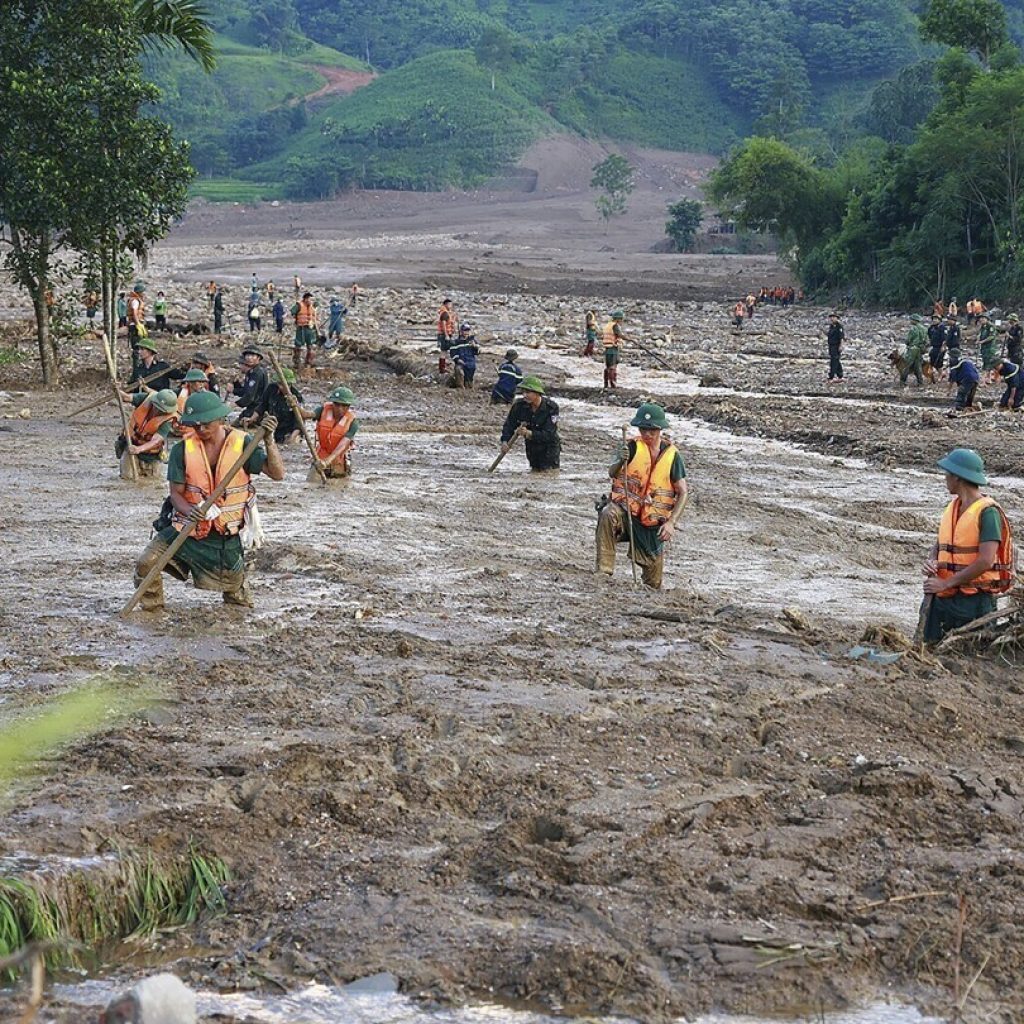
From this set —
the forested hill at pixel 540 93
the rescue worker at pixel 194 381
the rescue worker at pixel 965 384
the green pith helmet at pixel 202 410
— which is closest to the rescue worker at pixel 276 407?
the rescue worker at pixel 194 381

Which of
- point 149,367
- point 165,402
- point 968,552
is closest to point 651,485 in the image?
point 968,552

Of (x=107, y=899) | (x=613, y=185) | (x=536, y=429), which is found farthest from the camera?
(x=613, y=185)

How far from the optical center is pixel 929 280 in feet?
176

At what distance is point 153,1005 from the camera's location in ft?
14.1

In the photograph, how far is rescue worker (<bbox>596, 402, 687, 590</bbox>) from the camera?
11406 millimetres

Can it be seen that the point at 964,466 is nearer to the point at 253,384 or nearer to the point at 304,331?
the point at 253,384

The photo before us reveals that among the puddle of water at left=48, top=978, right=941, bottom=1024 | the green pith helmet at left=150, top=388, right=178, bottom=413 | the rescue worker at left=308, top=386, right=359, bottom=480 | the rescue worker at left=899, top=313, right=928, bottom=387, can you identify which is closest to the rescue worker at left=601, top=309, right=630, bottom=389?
the rescue worker at left=899, top=313, right=928, bottom=387

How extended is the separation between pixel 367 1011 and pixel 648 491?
21.9 ft

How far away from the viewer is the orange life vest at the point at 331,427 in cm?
1647

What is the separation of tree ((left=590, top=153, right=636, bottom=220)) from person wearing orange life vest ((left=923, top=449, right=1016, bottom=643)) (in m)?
93.9

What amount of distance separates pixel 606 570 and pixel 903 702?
13.2ft

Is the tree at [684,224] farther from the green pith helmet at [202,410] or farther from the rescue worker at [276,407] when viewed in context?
the green pith helmet at [202,410]

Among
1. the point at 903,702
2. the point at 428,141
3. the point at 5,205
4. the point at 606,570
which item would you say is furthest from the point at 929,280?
the point at 428,141

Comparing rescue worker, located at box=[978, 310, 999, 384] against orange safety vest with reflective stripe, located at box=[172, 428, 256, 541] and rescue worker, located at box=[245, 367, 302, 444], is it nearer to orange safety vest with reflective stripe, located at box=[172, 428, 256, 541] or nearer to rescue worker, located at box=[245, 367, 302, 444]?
rescue worker, located at box=[245, 367, 302, 444]
